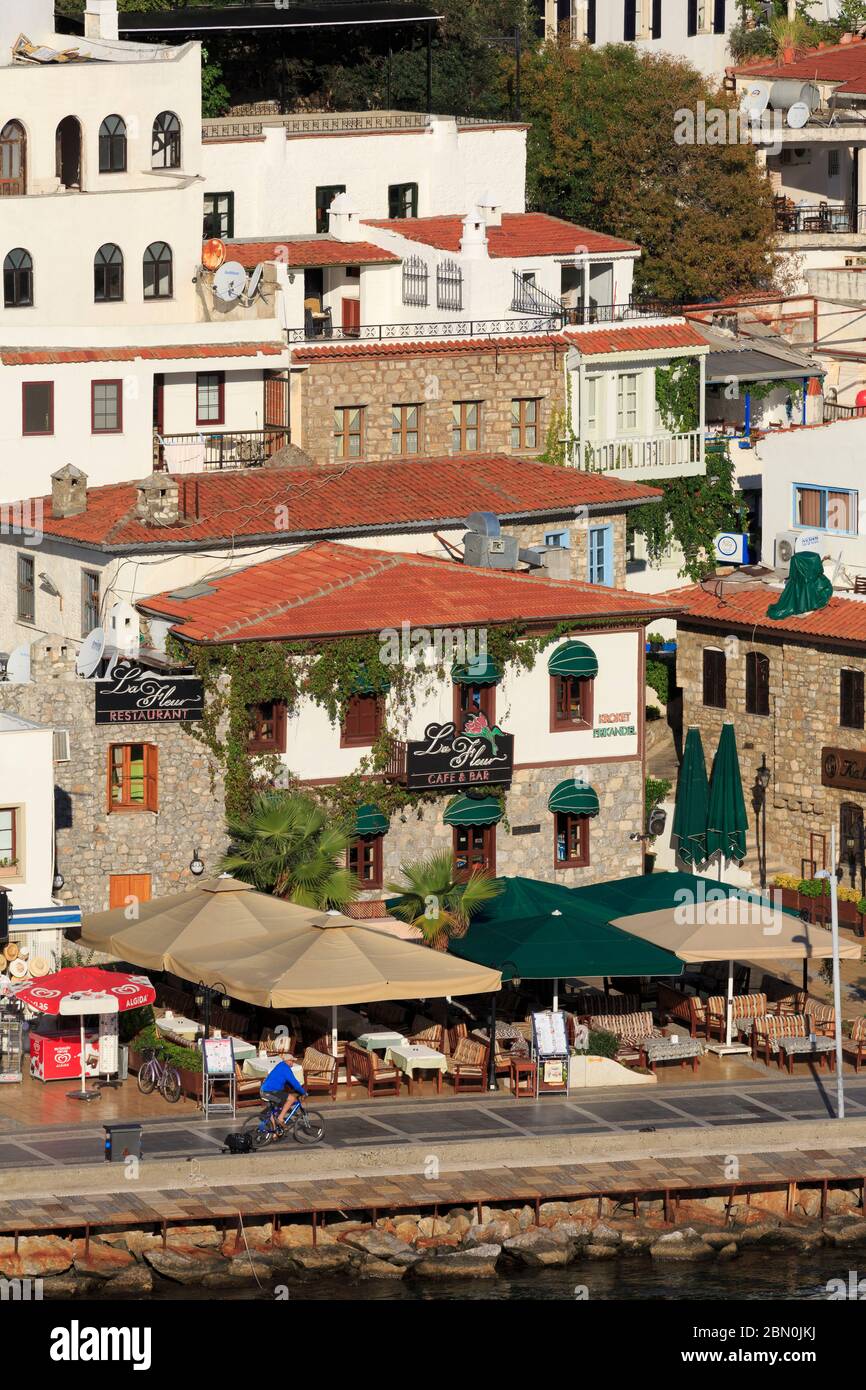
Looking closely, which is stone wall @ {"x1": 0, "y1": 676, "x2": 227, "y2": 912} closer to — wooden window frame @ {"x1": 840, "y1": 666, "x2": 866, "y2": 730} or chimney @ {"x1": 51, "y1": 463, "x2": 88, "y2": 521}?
chimney @ {"x1": 51, "y1": 463, "x2": 88, "y2": 521}

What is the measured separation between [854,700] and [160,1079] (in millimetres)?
21961

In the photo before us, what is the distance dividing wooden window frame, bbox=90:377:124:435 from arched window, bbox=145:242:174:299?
417 cm

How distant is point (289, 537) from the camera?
73.8 metres

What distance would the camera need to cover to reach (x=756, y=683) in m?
78.6

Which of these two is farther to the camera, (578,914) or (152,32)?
(152,32)

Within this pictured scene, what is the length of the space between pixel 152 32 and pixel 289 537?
2896 centimetres

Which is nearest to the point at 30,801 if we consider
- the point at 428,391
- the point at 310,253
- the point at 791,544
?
the point at 428,391

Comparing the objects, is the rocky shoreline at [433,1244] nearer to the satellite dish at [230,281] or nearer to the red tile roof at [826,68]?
the satellite dish at [230,281]

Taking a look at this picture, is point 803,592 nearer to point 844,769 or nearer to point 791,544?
point 791,544
